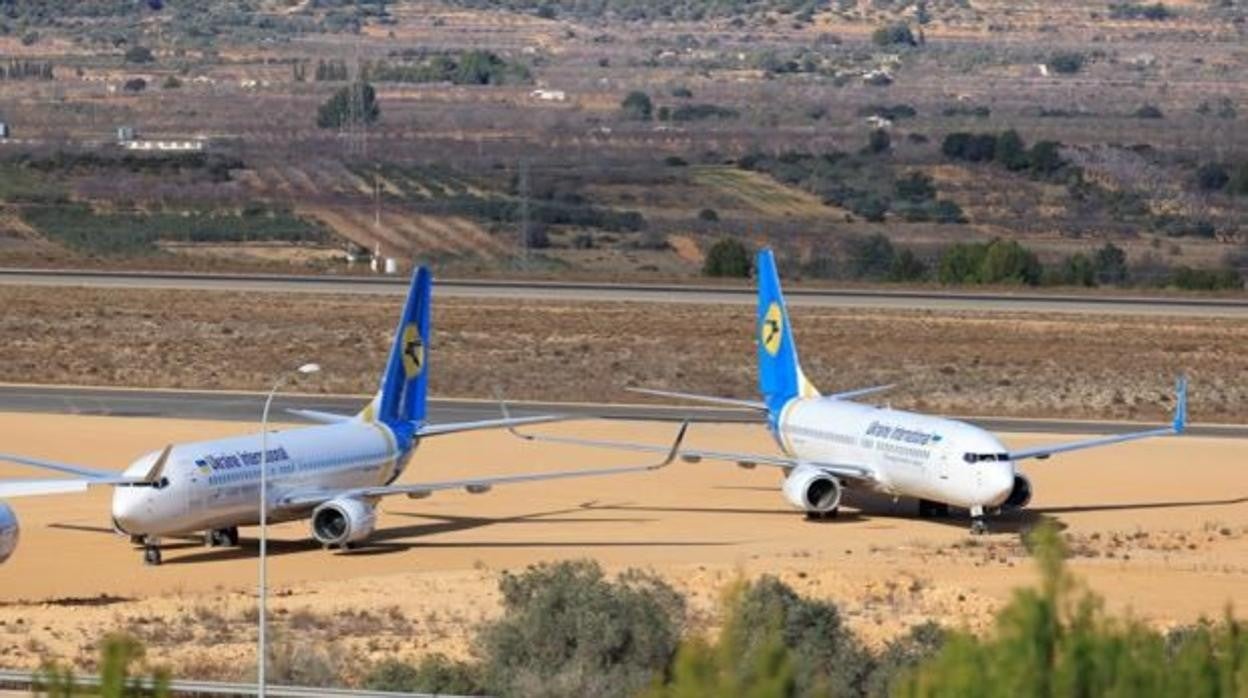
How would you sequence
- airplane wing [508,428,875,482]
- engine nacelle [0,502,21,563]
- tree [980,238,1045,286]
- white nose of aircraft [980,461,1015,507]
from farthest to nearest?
tree [980,238,1045,286] < airplane wing [508,428,875,482] < white nose of aircraft [980,461,1015,507] < engine nacelle [0,502,21,563]

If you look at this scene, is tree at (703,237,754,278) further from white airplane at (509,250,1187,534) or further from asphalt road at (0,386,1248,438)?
white airplane at (509,250,1187,534)

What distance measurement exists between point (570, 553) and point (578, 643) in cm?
1513

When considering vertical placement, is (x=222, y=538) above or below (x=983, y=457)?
below

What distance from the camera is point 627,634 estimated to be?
39344mm

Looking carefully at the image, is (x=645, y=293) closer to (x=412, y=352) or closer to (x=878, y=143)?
(x=412, y=352)

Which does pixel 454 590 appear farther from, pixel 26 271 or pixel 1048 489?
pixel 26 271

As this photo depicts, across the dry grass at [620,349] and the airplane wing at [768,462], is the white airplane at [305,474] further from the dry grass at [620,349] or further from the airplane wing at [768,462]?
the dry grass at [620,349]

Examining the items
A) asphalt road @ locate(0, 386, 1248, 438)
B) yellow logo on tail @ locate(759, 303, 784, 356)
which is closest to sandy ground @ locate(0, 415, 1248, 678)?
yellow logo on tail @ locate(759, 303, 784, 356)

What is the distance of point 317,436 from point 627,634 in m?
17.6

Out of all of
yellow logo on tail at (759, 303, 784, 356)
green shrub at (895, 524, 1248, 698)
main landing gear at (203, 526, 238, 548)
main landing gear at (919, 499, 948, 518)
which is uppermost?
green shrub at (895, 524, 1248, 698)

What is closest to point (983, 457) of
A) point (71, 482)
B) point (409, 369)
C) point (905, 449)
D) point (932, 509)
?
point (905, 449)

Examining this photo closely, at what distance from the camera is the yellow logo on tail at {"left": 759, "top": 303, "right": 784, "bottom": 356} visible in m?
64.4

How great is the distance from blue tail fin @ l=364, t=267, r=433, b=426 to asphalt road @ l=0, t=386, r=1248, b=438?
50.3 ft

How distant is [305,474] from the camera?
179ft
